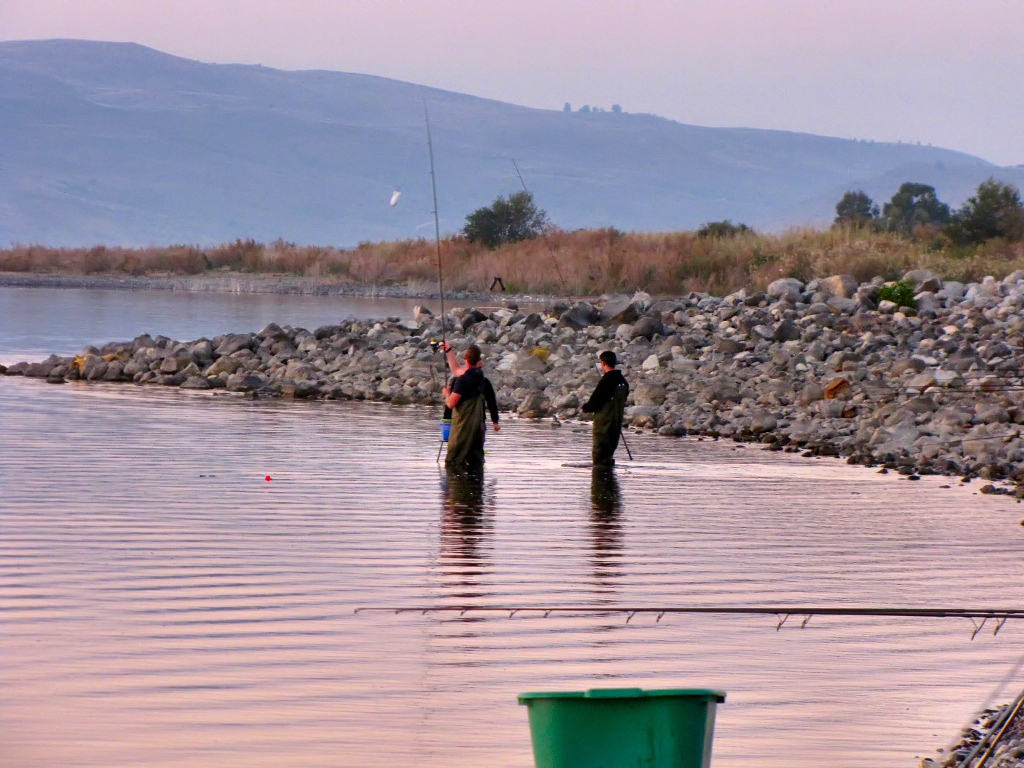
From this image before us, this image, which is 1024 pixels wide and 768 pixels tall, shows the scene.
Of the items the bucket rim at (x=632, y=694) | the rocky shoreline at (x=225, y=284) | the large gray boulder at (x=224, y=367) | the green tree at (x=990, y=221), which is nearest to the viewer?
the bucket rim at (x=632, y=694)

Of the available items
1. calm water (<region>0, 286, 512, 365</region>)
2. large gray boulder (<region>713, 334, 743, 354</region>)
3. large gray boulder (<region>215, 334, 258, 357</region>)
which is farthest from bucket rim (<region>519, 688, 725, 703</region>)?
calm water (<region>0, 286, 512, 365</region>)

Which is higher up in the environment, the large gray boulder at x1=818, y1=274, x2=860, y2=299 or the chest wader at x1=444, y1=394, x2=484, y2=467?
the large gray boulder at x1=818, y1=274, x2=860, y2=299

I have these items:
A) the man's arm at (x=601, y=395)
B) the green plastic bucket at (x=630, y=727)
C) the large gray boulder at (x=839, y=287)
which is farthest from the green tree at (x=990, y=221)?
the green plastic bucket at (x=630, y=727)

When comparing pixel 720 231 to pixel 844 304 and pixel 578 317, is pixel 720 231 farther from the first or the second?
pixel 578 317

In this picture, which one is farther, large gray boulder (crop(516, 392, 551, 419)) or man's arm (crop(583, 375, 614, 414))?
large gray boulder (crop(516, 392, 551, 419))

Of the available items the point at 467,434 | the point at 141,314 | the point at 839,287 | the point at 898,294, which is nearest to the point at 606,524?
the point at 467,434

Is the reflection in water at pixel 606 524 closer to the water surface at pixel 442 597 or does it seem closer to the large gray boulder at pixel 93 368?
the water surface at pixel 442 597

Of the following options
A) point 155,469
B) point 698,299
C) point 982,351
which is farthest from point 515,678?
point 698,299

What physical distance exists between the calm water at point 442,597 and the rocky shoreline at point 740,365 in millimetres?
2144

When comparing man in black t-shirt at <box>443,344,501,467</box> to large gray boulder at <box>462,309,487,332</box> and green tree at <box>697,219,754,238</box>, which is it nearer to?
large gray boulder at <box>462,309,487,332</box>

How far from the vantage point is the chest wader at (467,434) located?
15172 millimetres

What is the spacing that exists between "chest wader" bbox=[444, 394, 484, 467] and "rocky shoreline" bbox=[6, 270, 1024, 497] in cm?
453

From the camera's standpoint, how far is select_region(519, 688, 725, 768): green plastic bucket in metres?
4.52

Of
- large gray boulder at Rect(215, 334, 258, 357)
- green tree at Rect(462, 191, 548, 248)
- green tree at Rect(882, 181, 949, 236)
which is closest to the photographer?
large gray boulder at Rect(215, 334, 258, 357)
